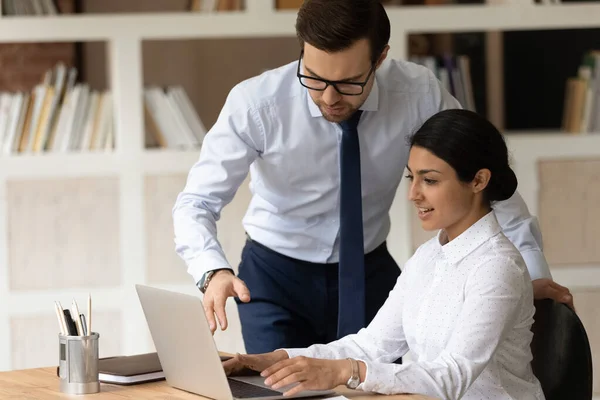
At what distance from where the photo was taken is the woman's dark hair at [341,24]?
2.24 meters

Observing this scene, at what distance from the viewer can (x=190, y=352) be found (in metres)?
1.85

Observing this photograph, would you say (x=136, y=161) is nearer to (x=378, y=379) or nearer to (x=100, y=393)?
(x=100, y=393)

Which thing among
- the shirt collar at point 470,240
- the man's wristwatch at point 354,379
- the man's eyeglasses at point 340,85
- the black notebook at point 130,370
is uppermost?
the man's eyeglasses at point 340,85

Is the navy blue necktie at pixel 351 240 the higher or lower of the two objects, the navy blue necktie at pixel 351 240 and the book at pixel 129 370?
the higher

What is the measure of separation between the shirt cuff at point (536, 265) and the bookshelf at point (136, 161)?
144 centimetres

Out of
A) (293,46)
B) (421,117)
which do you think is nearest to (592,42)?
(293,46)

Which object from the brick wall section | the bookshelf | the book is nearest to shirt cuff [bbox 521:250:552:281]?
the book

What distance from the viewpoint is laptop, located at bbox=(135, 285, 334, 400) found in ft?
5.82

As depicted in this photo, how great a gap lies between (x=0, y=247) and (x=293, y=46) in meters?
1.82

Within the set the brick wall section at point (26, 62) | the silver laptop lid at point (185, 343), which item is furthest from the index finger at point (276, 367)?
the brick wall section at point (26, 62)

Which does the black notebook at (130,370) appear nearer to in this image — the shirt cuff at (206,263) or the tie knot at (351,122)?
the shirt cuff at (206,263)

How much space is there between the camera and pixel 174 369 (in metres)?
1.95

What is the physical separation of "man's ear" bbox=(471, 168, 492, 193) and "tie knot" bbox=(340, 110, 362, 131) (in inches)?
20.3

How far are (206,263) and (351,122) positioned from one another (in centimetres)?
55
